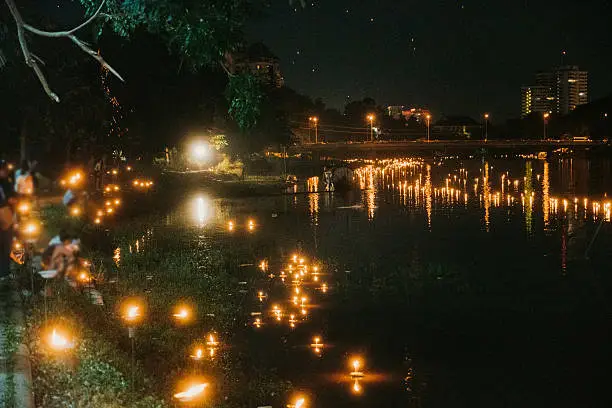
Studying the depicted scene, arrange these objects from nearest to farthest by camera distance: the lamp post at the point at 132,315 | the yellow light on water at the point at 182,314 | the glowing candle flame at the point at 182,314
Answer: the lamp post at the point at 132,315, the yellow light on water at the point at 182,314, the glowing candle flame at the point at 182,314

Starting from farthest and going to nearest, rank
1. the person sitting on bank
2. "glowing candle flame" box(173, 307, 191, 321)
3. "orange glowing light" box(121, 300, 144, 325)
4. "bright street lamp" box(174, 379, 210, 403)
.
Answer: "glowing candle flame" box(173, 307, 191, 321) → "orange glowing light" box(121, 300, 144, 325) → "bright street lamp" box(174, 379, 210, 403) → the person sitting on bank

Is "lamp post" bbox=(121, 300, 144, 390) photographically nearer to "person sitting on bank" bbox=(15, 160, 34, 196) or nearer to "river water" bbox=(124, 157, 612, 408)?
"river water" bbox=(124, 157, 612, 408)

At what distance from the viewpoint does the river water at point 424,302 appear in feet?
49.4

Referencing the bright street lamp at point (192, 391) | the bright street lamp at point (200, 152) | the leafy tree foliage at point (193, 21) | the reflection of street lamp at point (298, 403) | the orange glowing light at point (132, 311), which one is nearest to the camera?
the leafy tree foliage at point (193, 21)

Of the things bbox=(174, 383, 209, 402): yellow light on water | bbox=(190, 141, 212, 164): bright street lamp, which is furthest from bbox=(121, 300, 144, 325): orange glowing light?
bbox=(190, 141, 212, 164): bright street lamp

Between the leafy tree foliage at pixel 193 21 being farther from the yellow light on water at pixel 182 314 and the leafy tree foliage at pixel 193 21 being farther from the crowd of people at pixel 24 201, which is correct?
the yellow light on water at pixel 182 314

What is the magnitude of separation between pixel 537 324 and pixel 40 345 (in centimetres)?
1266

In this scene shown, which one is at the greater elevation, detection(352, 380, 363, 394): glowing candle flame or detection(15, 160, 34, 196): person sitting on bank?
detection(15, 160, 34, 196): person sitting on bank

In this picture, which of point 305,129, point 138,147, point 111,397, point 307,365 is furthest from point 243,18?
point 305,129

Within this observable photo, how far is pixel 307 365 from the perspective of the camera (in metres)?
15.9

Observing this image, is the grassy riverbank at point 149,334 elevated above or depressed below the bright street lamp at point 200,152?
below

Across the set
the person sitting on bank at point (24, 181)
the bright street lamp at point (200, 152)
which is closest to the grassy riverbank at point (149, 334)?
the person sitting on bank at point (24, 181)

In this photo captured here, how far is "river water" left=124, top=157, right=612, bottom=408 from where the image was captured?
592 inches

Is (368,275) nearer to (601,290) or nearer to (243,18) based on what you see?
(601,290)
